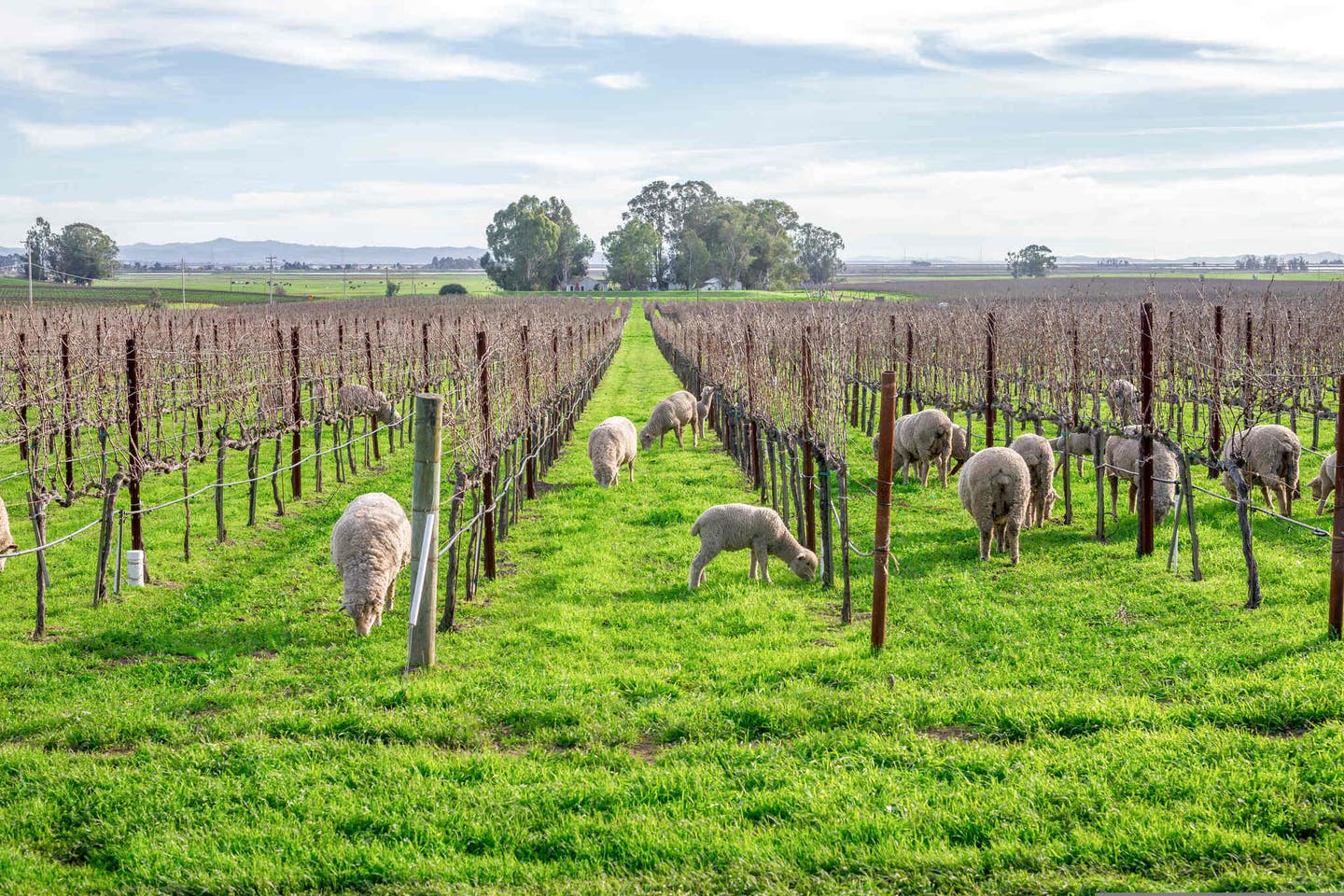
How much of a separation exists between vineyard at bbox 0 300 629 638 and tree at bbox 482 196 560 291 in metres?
93.2

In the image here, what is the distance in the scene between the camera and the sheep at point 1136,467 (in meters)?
14.2

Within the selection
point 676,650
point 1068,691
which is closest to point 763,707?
point 676,650

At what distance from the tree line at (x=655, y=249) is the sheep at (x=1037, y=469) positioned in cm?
11291

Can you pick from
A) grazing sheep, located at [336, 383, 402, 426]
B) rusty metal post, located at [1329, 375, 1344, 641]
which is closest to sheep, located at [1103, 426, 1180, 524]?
rusty metal post, located at [1329, 375, 1344, 641]

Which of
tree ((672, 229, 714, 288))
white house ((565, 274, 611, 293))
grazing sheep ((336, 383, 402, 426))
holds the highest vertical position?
tree ((672, 229, 714, 288))

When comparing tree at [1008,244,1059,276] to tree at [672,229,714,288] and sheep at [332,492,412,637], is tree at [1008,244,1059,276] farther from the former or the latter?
sheep at [332,492,412,637]

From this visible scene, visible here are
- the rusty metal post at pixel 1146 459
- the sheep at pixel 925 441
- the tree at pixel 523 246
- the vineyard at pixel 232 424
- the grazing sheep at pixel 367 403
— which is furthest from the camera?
the tree at pixel 523 246

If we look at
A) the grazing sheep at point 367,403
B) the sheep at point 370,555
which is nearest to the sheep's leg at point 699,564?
the sheep at point 370,555

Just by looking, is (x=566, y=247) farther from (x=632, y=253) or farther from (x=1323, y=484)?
(x=1323, y=484)

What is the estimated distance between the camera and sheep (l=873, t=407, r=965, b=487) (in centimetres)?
1761

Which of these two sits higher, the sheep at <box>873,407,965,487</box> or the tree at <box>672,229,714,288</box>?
the tree at <box>672,229,714,288</box>

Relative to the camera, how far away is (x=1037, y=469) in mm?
14156

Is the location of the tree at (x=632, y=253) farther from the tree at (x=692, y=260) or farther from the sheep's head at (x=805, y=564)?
the sheep's head at (x=805, y=564)

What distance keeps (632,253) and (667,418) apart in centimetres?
11044
